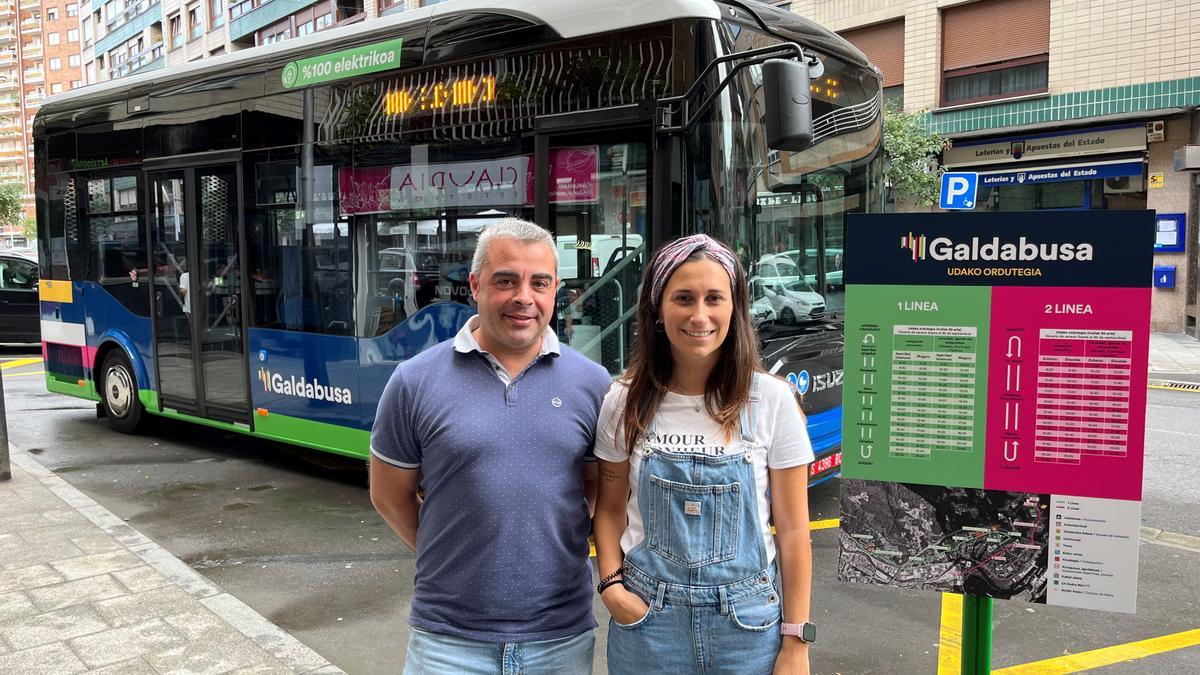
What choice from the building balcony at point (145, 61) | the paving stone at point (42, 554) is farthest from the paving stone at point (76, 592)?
the building balcony at point (145, 61)

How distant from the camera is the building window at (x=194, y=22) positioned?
48406 mm

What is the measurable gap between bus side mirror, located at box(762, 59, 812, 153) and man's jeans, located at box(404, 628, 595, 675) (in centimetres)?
319

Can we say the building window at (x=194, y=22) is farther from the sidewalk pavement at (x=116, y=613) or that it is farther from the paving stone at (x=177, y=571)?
the paving stone at (x=177, y=571)

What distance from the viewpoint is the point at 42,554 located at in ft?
17.5

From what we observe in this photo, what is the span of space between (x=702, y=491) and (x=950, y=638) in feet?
A: 9.65

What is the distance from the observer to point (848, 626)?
181 inches

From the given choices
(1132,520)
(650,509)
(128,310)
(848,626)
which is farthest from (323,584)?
(128,310)

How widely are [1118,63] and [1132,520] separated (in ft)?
60.5

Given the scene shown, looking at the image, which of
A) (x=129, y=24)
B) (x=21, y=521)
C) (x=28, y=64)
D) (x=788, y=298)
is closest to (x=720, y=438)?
(x=788, y=298)

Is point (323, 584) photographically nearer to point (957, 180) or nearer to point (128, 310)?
point (128, 310)

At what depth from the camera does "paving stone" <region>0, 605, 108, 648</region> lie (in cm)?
416

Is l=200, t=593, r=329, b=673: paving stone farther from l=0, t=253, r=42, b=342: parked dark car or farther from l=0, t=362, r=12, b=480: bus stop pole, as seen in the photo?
l=0, t=253, r=42, b=342: parked dark car

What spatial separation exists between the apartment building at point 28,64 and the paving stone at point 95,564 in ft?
376

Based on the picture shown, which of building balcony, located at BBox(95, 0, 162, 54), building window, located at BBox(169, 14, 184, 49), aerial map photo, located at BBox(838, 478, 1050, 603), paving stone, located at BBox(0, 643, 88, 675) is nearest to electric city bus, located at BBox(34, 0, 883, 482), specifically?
aerial map photo, located at BBox(838, 478, 1050, 603)
